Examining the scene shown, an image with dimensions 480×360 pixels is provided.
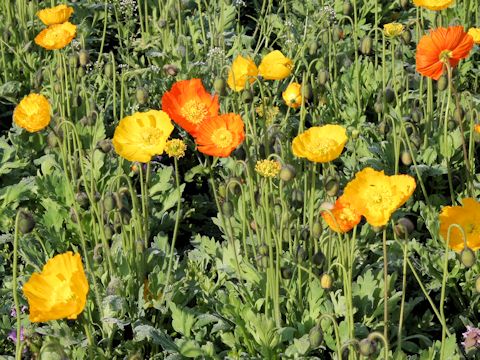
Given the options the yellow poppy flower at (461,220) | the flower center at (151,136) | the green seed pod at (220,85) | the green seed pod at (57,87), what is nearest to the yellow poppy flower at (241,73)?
the green seed pod at (220,85)

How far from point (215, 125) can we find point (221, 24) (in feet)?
5.57

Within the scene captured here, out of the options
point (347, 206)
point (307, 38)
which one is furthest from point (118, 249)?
point (307, 38)

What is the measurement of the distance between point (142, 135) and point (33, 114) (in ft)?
1.66

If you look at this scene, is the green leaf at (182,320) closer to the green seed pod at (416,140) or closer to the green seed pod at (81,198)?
the green seed pod at (81,198)

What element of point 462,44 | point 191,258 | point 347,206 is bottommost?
point 191,258

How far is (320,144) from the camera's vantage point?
7.29ft

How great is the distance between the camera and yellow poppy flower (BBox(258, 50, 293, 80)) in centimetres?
278

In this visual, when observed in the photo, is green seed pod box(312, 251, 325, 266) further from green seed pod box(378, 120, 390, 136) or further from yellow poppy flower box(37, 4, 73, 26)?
yellow poppy flower box(37, 4, 73, 26)

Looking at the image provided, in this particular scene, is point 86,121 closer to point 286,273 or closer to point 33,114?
point 33,114

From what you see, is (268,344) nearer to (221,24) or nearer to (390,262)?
(390,262)

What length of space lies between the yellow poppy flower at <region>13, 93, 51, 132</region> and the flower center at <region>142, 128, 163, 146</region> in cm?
43

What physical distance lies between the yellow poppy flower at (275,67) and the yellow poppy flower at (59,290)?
1.19 metres

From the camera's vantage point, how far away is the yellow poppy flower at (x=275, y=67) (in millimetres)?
2781

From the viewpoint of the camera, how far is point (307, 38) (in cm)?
384
